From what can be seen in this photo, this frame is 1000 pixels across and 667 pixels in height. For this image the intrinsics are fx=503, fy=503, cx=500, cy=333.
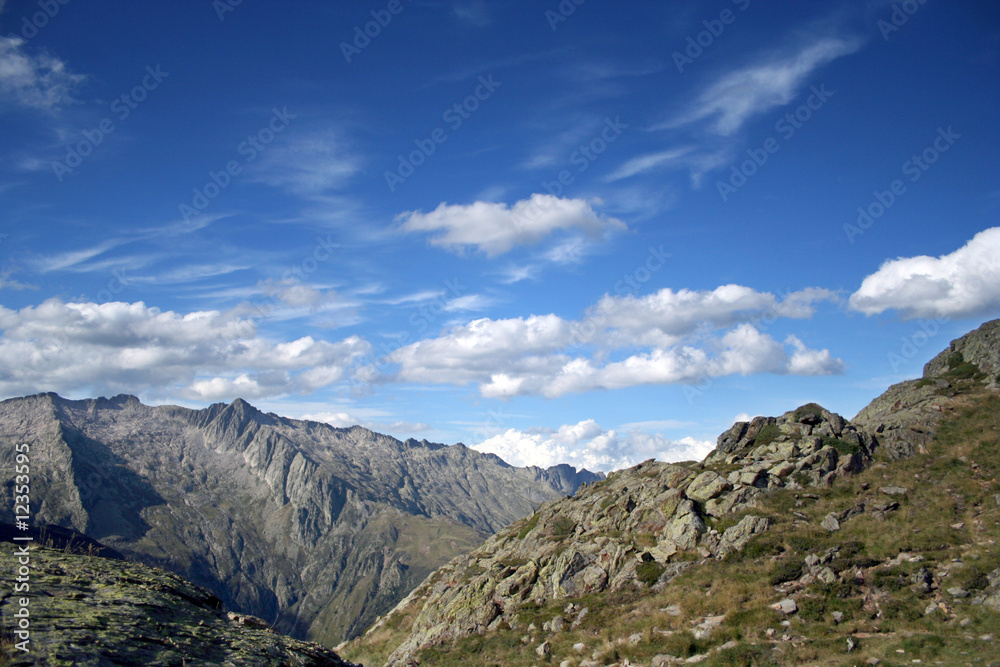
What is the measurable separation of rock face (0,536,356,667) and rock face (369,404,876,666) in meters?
26.8

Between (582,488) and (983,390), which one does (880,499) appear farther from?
(582,488)

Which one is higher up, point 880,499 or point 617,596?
point 880,499

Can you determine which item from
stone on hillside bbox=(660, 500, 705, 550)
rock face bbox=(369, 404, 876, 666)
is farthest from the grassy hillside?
stone on hillside bbox=(660, 500, 705, 550)

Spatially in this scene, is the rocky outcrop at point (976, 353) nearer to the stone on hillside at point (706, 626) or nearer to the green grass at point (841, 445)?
the green grass at point (841, 445)

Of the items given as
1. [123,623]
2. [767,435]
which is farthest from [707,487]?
[123,623]

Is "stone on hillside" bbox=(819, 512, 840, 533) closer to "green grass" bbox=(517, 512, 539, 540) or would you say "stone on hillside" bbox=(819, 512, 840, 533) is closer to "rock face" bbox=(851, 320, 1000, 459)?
"rock face" bbox=(851, 320, 1000, 459)

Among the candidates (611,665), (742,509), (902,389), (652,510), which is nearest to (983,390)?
(902,389)

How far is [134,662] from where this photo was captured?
10.4 metres

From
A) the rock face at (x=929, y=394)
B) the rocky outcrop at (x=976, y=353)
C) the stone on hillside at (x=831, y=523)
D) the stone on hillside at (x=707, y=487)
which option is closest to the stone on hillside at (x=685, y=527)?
the stone on hillside at (x=707, y=487)

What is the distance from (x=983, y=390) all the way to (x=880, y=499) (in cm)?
2643

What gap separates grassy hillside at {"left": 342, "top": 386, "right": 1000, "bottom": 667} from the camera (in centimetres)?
2311

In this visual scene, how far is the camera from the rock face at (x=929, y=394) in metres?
45.9

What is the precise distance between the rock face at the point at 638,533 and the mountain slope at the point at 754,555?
0.17m

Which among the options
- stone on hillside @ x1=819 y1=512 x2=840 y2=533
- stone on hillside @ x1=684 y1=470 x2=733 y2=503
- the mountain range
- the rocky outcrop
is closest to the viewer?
the mountain range
